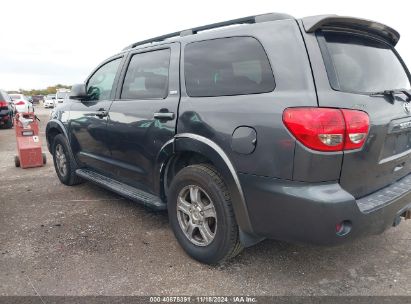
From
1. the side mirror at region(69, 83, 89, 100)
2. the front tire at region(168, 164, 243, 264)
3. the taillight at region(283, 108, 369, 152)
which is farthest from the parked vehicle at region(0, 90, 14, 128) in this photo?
the taillight at region(283, 108, 369, 152)

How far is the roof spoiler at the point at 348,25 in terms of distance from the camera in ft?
7.39

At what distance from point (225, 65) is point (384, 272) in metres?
2.08

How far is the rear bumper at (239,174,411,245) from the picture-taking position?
2119 millimetres

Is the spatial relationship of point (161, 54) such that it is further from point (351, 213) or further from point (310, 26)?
point (351, 213)

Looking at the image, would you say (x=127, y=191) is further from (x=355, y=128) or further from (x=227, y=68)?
(x=355, y=128)

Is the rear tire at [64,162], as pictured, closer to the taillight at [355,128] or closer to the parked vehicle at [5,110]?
the taillight at [355,128]

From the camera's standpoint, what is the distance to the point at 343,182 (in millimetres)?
2195

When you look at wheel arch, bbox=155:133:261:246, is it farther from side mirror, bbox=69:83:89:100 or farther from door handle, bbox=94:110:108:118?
side mirror, bbox=69:83:89:100

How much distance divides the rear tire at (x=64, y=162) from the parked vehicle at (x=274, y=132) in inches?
71.7

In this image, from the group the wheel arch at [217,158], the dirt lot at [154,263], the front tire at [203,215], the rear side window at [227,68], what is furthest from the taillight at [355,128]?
the dirt lot at [154,263]

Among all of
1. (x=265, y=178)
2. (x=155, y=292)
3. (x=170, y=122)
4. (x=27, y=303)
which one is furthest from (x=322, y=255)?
(x=27, y=303)

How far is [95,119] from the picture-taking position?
13.3 ft

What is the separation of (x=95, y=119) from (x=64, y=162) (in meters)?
1.45

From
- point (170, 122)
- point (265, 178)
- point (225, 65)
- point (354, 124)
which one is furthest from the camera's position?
point (170, 122)
